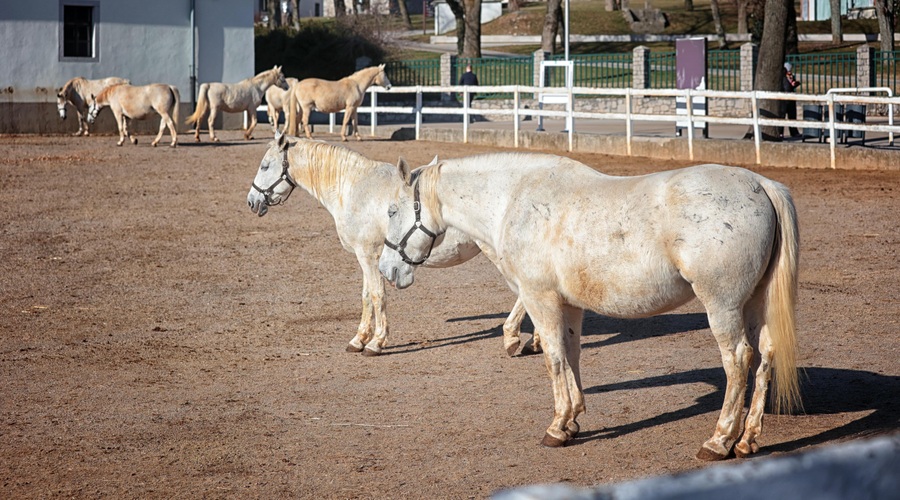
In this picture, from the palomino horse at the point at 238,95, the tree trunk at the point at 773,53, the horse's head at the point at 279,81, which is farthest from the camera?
→ the horse's head at the point at 279,81

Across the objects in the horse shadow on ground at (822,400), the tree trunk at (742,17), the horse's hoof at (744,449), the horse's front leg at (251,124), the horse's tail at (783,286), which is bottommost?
the horse's hoof at (744,449)

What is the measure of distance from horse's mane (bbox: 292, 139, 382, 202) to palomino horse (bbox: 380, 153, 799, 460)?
251cm

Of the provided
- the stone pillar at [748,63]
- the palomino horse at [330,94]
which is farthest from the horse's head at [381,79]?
the stone pillar at [748,63]

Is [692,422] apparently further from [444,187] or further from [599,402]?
[444,187]

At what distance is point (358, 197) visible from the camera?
8.27m

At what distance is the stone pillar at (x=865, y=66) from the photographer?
2734cm

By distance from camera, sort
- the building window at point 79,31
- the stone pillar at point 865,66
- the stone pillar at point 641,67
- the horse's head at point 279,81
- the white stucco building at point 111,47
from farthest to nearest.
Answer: the stone pillar at point 641,67 → the building window at point 79,31 → the white stucco building at point 111,47 → the horse's head at point 279,81 → the stone pillar at point 865,66

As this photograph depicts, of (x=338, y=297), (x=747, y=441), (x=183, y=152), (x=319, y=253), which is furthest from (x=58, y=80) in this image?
(x=747, y=441)

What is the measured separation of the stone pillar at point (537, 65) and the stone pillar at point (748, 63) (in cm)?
655

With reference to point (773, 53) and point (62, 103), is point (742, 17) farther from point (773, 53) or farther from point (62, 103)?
point (62, 103)

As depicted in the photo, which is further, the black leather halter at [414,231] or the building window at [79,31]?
the building window at [79,31]

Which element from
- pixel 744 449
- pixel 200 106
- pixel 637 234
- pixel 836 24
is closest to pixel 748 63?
pixel 200 106

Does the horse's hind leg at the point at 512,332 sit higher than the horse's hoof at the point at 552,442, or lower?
higher

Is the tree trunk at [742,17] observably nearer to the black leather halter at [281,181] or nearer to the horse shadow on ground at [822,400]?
the black leather halter at [281,181]
